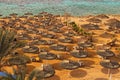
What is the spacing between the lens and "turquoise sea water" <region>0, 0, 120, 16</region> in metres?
65.1

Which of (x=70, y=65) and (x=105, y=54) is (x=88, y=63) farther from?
(x=70, y=65)

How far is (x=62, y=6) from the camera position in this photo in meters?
72.7

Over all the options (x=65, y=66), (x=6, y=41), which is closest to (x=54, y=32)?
(x=65, y=66)

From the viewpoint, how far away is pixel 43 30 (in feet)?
135

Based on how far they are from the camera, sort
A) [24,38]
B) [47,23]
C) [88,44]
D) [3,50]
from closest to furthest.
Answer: [3,50]
[88,44]
[24,38]
[47,23]

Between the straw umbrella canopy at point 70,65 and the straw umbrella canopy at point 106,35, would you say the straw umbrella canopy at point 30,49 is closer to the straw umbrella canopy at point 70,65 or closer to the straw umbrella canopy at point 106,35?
the straw umbrella canopy at point 70,65

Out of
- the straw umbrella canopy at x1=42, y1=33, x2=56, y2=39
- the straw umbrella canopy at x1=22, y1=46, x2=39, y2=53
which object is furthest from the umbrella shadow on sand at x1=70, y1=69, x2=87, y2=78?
the straw umbrella canopy at x1=42, y1=33, x2=56, y2=39

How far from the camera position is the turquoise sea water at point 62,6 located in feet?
213

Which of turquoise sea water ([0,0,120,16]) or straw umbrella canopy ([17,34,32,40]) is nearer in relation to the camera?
straw umbrella canopy ([17,34,32,40])

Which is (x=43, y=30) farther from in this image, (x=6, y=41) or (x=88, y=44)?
(x=6, y=41)

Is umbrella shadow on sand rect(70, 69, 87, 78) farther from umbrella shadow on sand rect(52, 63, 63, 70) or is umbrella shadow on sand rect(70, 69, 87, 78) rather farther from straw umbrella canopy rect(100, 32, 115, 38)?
straw umbrella canopy rect(100, 32, 115, 38)

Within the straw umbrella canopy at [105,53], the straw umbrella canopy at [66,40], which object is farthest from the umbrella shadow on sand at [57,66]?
the straw umbrella canopy at [66,40]

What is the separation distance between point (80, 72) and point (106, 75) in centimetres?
279

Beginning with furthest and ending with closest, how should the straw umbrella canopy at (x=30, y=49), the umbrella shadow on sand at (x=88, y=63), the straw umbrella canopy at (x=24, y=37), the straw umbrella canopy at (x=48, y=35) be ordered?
the straw umbrella canopy at (x=48, y=35) < the straw umbrella canopy at (x=24, y=37) < the straw umbrella canopy at (x=30, y=49) < the umbrella shadow on sand at (x=88, y=63)
